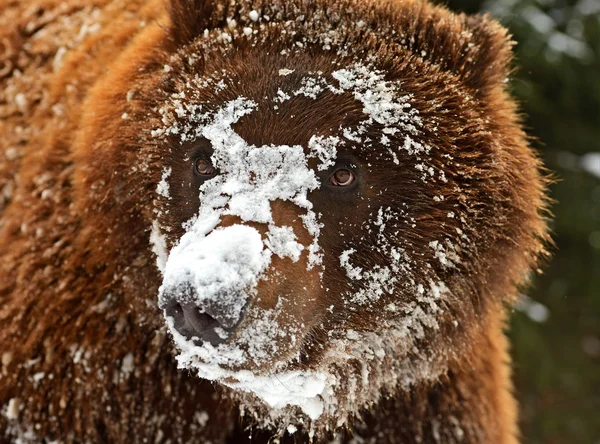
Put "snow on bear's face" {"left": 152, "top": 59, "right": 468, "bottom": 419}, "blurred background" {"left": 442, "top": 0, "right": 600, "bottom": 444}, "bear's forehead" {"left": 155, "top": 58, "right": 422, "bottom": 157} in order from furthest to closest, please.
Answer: "blurred background" {"left": 442, "top": 0, "right": 600, "bottom": 444}, "bear's forehead" {"left": 155, "top": 58, "right": 422, "bottom": 157}, "snow on bear's face" {"left": 152, "top": 59, "right": 468, "bottom": 419}

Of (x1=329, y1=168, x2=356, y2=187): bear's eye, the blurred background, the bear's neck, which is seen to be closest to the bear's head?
(x1=329, y1=168, x2=356, y2=187): bear's eye

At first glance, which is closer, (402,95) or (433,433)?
(402,95)

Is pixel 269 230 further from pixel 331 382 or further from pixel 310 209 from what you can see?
pixel 331 382

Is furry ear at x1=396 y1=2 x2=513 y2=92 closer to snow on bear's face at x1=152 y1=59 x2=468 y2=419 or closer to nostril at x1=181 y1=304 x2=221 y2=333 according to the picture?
snow on bear's face at x1=152 y1=59 x2=468 y2=419

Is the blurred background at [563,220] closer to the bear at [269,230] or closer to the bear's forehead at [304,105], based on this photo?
the bear at [269,230]

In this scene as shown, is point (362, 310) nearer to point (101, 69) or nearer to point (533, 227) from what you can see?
point (533, 227)

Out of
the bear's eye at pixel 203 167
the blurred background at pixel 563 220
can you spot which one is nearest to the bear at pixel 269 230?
the bear's eye at pixel 203 167

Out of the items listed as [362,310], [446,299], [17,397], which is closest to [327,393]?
[362,310]

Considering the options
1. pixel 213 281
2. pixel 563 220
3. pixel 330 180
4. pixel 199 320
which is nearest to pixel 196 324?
pixel 199 320
